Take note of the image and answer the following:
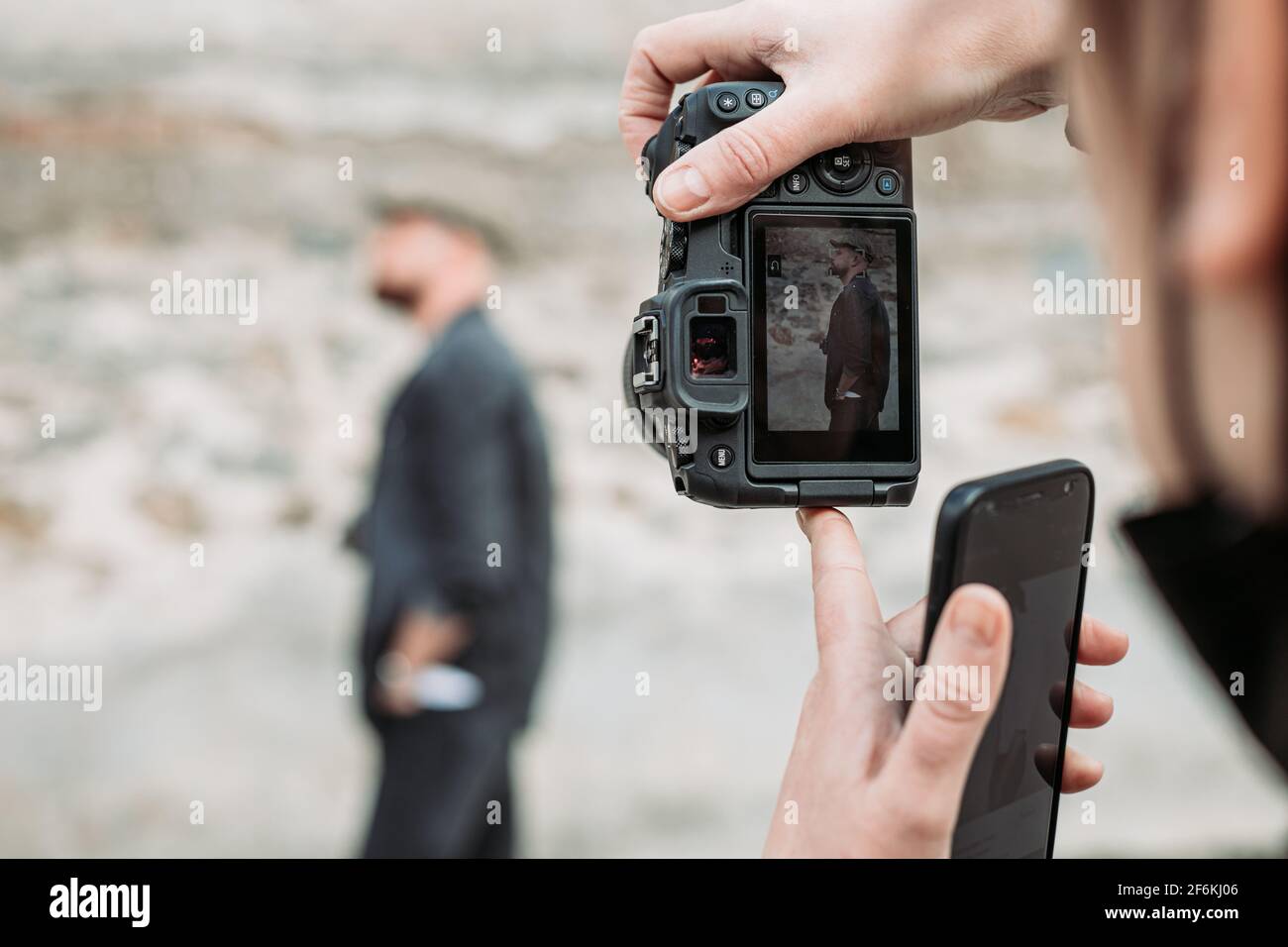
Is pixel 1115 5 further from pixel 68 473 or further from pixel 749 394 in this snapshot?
pixel 68 473

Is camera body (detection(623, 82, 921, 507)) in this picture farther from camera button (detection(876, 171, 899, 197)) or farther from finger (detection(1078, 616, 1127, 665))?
finger (detection(1078, 616, 1127, 665))

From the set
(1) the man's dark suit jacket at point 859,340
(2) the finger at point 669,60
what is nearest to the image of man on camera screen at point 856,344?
(1) the man's dark suit jacket at point 859,340

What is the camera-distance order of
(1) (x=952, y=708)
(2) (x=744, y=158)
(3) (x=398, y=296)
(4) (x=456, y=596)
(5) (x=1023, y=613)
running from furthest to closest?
(3) (x=398, y=296) < (4) (x=456, y=596) < (2) (x=744, y=158) < (5) (x=1023, y=613) < (1) (x=952, y=708)

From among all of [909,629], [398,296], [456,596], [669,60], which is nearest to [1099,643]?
[909,629]

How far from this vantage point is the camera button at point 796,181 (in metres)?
1.01

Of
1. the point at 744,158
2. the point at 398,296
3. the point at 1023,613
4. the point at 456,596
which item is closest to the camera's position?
the point at 1023,613

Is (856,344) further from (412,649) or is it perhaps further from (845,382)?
(412,649)

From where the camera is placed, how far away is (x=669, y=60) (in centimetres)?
115

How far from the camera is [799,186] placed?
1017 mm

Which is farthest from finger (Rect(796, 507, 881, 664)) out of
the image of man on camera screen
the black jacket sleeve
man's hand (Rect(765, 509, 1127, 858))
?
the black jacket sleeve

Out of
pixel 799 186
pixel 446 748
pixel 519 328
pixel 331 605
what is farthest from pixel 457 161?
pixel 799 186

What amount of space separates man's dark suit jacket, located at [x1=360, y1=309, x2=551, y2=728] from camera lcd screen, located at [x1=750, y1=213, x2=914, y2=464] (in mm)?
1355

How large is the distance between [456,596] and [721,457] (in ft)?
4.45

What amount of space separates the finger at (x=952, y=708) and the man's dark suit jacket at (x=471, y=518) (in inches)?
63.4
